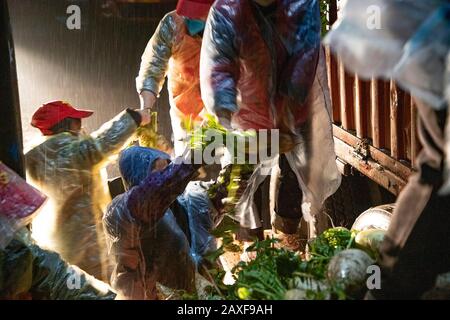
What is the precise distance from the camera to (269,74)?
165 inches

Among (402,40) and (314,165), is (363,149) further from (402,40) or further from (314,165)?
(402,40)

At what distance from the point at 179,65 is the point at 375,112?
3.61ft

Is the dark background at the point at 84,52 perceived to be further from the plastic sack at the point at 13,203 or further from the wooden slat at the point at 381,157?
the wooden slat at the point at 381,157

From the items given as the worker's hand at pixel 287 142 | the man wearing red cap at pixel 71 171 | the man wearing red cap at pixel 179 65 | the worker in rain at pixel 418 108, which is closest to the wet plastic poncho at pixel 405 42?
the worker in rain at pixel 418 108

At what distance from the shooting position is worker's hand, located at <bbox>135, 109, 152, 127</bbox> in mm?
4152

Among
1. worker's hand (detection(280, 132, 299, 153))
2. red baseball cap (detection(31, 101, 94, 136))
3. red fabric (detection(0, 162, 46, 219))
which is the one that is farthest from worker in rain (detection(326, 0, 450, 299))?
red fabric (detection(0, 162, 46, 219))

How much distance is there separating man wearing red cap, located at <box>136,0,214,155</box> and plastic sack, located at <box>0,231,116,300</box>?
815mm

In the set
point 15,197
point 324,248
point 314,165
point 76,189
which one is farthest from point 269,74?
point 15,197

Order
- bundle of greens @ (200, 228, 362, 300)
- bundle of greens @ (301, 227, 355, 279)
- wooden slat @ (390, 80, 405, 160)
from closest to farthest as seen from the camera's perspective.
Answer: bundle of greens @ (200, 228, 362, 300), bundle of greens @ (301, 227, 355, 279), wooden slat @ (390, 80, 405, 160)

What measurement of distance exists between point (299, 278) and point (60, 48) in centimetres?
168

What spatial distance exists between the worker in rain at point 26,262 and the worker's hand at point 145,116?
641 millimetres

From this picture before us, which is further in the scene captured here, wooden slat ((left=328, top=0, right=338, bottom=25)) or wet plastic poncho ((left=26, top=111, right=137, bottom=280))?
wooden slat ((left=328, top=0, right=338, bottom=25))

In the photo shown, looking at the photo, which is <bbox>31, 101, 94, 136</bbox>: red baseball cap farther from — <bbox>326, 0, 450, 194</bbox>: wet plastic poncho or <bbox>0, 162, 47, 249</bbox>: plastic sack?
<bbox>326, 0, 450, 194</bbox>: wet plastic poncho

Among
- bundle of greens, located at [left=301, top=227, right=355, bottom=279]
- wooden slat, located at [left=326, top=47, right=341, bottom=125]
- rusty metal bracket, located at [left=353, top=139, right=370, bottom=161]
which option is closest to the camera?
bundle of greens, located at [left=301, top=227, right=355, bottom=279]
